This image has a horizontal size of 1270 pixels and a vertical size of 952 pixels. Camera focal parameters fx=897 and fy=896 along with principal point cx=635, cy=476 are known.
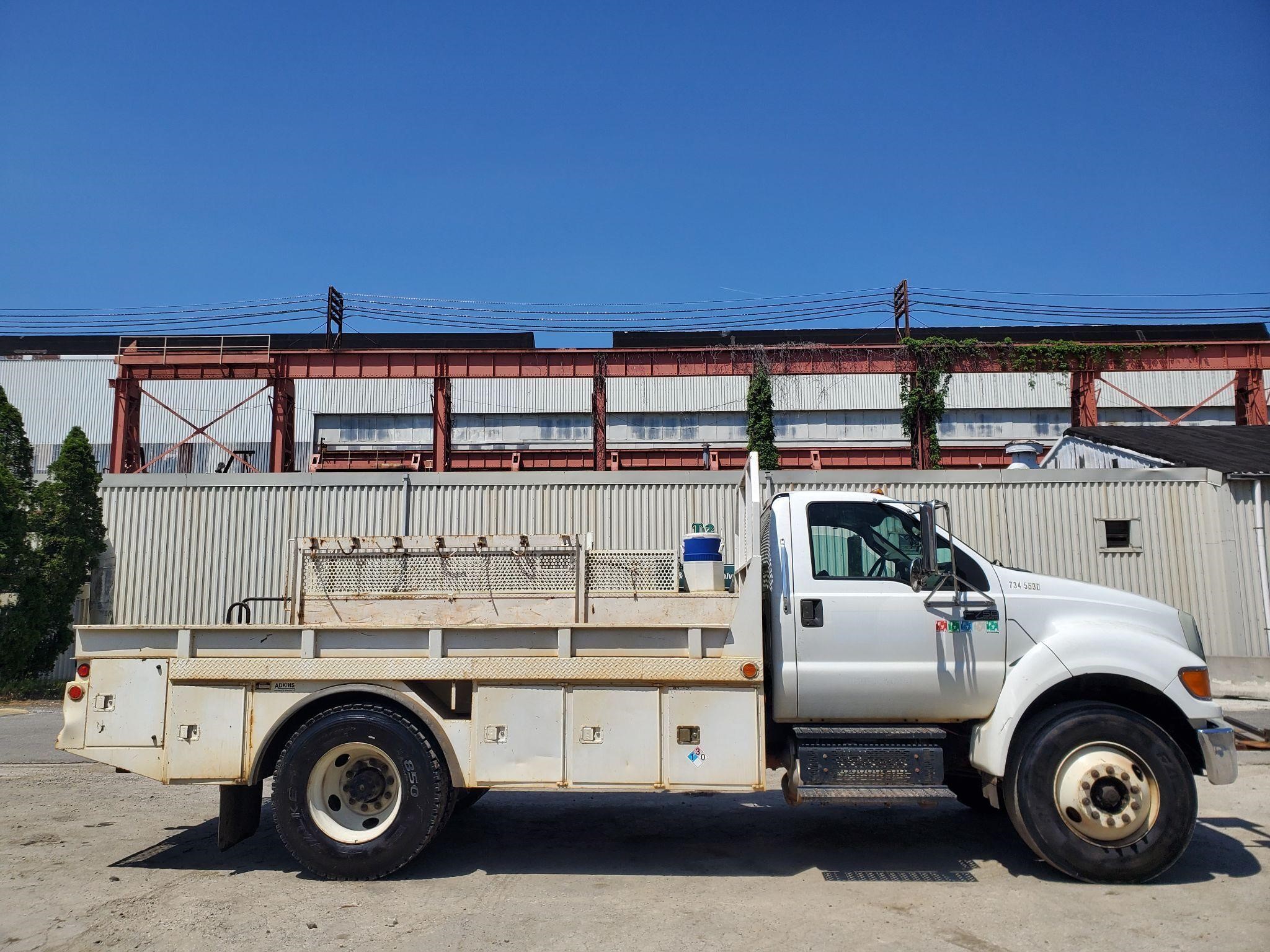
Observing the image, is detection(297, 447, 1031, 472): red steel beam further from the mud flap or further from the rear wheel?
the rear wheel

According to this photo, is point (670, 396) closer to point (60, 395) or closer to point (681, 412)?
point (681, 412)

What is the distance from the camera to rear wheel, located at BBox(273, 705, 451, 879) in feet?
19.4

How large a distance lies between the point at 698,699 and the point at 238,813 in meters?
3.42

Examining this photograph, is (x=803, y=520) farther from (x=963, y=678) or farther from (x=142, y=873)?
(x=142, y=873)

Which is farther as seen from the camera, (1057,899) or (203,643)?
(203,643)

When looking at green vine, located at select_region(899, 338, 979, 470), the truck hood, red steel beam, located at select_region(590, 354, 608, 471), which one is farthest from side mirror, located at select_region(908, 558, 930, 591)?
green vine, located at select_region(899, 338, 979, 470)

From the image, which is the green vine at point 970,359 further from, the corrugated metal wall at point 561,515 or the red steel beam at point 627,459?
the corrugated metal wall at point 561,515

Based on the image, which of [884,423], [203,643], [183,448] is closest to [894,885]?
[203,643]

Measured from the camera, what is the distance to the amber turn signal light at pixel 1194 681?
233 inches

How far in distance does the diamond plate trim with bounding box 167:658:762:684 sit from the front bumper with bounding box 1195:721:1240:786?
2892 millimetres

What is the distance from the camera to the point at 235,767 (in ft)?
20.0

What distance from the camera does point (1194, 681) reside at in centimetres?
593

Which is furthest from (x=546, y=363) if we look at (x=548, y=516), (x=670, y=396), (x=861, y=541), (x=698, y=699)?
(x=698, y=699)

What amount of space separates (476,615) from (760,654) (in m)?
2.00
